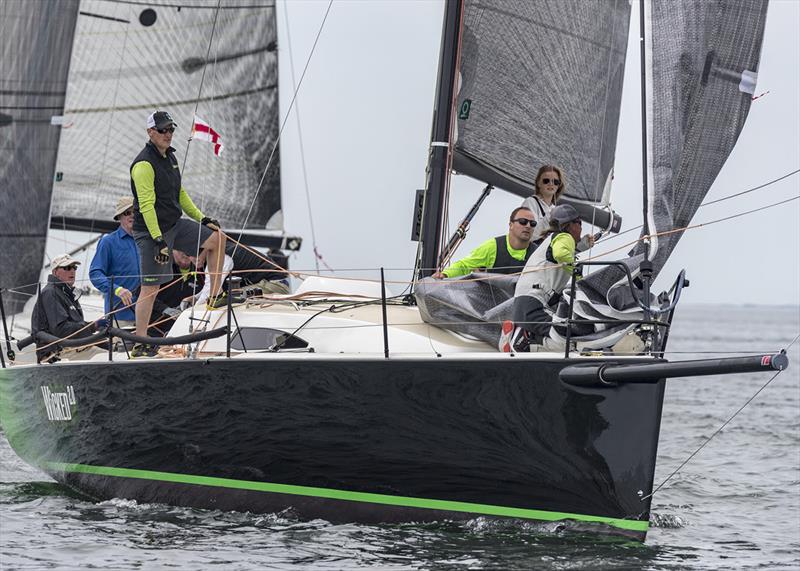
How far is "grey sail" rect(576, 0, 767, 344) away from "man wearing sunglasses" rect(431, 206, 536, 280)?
102 centimetres

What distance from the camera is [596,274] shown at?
25.3ft

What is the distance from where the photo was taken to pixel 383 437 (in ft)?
25.6

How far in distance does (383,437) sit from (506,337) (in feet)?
2.95

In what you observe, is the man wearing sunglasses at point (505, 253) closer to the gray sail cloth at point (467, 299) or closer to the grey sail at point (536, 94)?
the gray sail cloth at point (467, 299)

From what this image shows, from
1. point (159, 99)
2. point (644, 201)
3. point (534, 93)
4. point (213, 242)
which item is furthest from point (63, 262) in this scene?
point (159, 99)

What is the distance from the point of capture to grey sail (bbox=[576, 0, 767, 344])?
25.4 ft

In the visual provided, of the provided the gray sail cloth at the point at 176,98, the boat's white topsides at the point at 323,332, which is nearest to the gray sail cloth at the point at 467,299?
the boat's white topsides at the point at 323,332

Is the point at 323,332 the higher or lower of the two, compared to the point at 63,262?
lower

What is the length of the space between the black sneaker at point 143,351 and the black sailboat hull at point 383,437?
0.23m

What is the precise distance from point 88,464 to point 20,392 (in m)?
1.10

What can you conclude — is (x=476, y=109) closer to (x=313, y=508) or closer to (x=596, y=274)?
(x=596, y=274)

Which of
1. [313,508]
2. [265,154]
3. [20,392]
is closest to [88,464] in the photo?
[20,392]

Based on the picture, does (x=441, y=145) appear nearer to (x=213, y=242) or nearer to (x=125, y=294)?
(x=213, y=242)

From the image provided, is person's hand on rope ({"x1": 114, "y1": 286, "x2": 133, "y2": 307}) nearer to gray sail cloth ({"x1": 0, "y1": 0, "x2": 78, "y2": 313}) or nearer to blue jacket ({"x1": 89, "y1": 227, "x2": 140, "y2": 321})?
blue jacket ({"x1": 89, "y1": 227, "x2": 140, "y2": 321})
